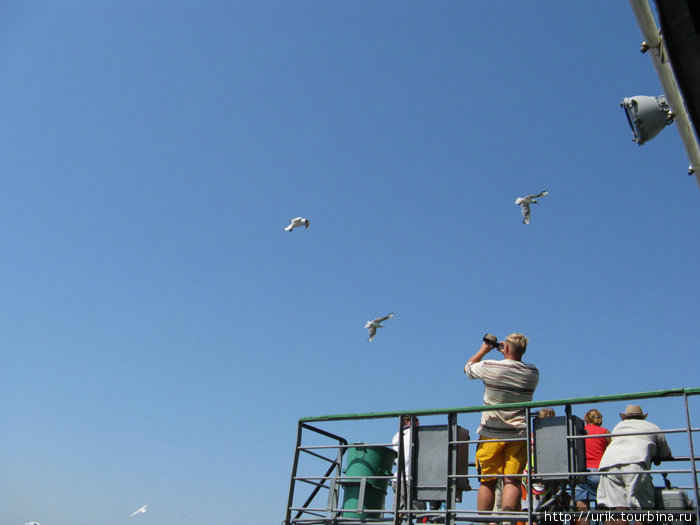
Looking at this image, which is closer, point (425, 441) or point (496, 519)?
point (496, 519)

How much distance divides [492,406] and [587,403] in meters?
1.08

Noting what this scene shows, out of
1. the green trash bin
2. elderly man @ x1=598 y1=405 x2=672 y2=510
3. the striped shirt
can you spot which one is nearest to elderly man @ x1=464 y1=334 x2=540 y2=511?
the striped shirt

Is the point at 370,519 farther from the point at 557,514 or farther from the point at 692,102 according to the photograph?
the point at 692,102

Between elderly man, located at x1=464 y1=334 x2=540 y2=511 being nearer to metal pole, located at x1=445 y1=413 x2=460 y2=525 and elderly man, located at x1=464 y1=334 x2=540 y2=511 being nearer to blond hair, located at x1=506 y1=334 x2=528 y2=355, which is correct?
blond hair, located at x1=506 y1=334 x2=528 y2=355

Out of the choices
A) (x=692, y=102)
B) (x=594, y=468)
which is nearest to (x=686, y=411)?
(x=594, y=468)

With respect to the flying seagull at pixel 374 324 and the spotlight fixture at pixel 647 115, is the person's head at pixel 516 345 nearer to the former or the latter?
the spotlight fixture at pixel 647 115

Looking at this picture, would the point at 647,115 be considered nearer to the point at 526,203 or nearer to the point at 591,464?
the point at 591,464

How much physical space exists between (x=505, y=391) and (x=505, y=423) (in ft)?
1.40

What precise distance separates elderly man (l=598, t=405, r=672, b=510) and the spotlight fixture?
3972 millimetres

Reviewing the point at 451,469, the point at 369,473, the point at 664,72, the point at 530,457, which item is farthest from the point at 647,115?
the point at 369,473

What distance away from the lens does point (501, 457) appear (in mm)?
7754

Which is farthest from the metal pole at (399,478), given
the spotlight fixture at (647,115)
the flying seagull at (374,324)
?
the flying seagull at (374,324)

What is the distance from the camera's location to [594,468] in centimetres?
830

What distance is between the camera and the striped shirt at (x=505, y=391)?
25.5 feet
